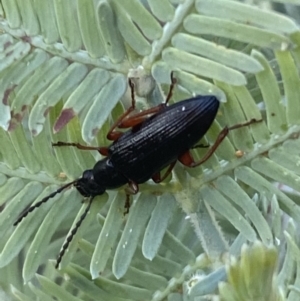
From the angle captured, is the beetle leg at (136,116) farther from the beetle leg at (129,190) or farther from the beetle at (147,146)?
the beetle leg at (129,190)

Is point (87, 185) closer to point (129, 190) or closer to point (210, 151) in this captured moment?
point (129, 190)

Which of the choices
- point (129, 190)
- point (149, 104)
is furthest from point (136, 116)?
point (129, 190)

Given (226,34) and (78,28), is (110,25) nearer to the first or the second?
(78,28)

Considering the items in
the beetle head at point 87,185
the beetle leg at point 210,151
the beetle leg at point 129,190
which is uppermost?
the beetle leg at point 210,151

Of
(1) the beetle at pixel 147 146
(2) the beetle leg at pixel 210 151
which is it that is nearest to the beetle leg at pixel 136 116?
(1) the beetle at pixel 147 146

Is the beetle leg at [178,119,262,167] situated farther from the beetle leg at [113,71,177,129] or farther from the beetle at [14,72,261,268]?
the beetle leg at [113,71,177,129]

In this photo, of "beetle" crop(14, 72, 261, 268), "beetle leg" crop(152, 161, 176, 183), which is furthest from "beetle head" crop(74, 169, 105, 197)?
"beetle leg" crop(152, 161, 176, 183)
